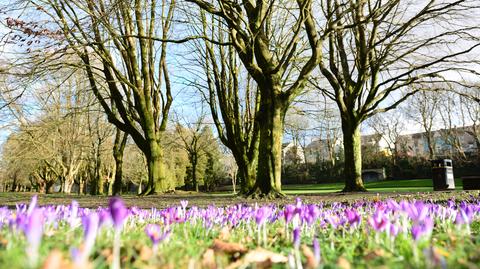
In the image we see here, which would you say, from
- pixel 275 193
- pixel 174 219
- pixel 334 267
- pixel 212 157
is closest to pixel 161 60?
pixel 275 193

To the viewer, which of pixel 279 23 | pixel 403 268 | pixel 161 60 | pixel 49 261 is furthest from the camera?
pixel 161 60

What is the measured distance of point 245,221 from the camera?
9.53 feet

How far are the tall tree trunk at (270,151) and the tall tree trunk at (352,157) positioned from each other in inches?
279

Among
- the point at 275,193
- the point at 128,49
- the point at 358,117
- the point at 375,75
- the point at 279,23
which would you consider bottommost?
the point at 275,193

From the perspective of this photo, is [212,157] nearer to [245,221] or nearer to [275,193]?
[275,193]

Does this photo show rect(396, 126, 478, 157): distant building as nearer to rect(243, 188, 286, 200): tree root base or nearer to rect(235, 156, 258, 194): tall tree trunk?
rect(235, 156, 258, 194): tall tree trunk

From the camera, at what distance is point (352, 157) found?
16.7 metres

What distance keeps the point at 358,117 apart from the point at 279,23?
5902 mm

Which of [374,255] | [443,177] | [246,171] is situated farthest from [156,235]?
[443,177]

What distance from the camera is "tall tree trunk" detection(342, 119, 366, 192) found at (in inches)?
639

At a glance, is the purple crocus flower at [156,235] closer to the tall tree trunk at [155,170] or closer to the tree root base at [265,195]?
the tree root base at [265,195]

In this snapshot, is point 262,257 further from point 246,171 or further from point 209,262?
point 246,171

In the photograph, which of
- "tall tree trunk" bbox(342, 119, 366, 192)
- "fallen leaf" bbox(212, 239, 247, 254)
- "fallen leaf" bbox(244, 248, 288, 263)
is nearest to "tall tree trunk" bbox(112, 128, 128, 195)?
"tall tree trunk" bbox(342, 119, 366, 192)

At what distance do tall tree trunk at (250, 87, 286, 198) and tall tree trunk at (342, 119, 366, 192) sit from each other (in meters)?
7.10
